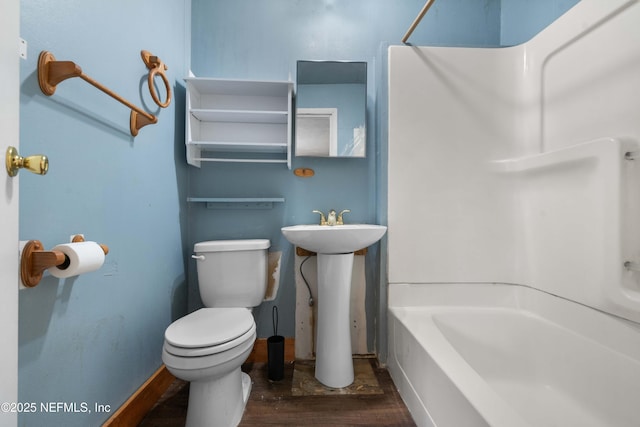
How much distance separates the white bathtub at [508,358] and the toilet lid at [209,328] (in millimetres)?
810

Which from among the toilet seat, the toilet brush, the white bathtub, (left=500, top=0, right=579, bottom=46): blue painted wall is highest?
(left=500, top=0, right=579, bottom=46): blue painted wall

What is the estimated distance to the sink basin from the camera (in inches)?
53.5

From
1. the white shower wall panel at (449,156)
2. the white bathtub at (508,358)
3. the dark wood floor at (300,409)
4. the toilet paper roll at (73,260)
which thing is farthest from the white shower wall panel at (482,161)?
the toilet paper roll at (73,260)

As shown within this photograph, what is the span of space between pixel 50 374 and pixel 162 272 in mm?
657

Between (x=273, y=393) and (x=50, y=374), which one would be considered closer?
(x=50, y=374)

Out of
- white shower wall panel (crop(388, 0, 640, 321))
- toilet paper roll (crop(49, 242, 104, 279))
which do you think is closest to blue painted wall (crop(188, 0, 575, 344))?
white shower wall panel (crop(388, 0, 640, 321))

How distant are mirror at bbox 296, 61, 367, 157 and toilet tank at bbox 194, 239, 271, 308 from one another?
2.39ft

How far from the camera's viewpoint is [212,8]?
1.81 metres

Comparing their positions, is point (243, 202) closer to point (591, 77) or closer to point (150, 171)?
point (150, 171)

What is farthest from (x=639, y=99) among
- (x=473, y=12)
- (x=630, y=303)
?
(x=473, y=12)

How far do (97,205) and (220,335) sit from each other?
70 centimetres

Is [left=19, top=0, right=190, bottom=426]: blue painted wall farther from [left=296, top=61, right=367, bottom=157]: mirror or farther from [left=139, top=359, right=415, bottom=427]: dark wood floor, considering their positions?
[left=296, top=61, right=367, bottom=157]: mirror

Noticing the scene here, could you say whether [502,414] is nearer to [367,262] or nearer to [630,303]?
[630,303]

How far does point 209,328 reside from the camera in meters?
1.20
